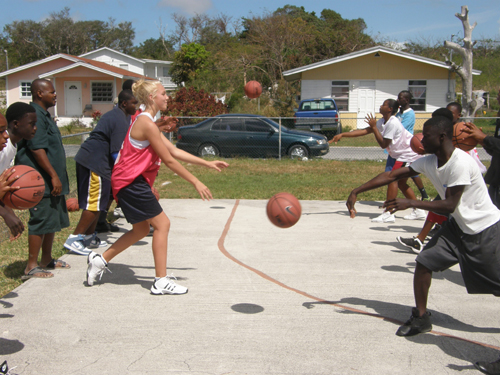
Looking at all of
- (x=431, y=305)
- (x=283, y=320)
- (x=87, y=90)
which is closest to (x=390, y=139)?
(x=431, y=305)

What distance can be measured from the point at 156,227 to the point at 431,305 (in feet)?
9.01

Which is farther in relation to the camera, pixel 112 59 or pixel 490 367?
pixel 112 59

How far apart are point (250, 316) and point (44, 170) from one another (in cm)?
264

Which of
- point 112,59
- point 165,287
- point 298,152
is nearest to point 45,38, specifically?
point 112,59

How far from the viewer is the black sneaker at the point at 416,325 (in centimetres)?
384

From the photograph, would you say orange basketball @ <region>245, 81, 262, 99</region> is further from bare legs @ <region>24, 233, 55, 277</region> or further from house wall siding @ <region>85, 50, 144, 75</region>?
house wall siding @ <region>85, 50, 144, 75</region>

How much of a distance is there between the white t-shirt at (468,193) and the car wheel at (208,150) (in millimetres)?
12432

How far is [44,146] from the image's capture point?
4.95 meters

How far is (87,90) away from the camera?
105 ft

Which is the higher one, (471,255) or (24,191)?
(24,191)

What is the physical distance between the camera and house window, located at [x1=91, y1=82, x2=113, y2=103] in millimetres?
32250

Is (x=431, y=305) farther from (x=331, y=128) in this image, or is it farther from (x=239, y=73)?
(x=239, y=73)

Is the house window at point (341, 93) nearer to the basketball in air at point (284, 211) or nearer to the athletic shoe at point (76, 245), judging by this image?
the athletic shoe at point (76, 245)

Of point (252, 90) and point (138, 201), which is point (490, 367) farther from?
point (252, 90)
